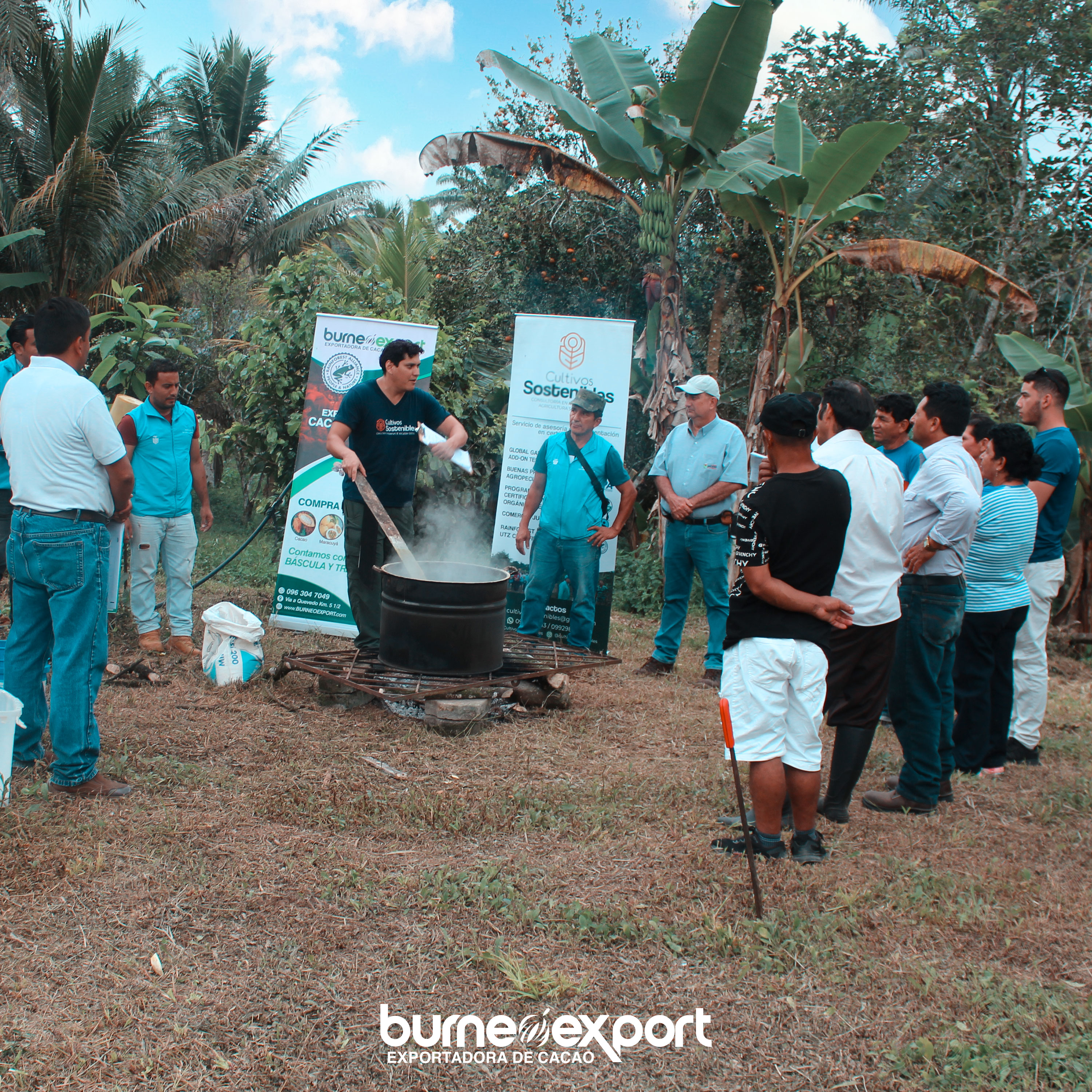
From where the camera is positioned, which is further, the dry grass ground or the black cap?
the black cap

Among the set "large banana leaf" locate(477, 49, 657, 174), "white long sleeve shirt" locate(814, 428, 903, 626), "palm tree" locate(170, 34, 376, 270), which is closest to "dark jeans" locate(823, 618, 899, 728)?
"white long sleeve shirt" locate(814, 428, 903, 626)

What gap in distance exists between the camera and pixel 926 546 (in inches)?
167

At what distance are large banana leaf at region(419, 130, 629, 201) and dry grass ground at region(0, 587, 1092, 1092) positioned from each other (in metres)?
6.42

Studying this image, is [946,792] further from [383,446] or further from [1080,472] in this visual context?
[1080,472]

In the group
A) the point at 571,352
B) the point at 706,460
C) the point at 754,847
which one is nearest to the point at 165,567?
the point at 571,352

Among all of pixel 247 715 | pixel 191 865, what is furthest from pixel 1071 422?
pixel 191 865

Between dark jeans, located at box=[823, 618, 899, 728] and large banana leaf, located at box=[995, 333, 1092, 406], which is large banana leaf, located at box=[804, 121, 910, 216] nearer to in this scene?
large banana leaf, located at box=[995, 333, 1092, 406]

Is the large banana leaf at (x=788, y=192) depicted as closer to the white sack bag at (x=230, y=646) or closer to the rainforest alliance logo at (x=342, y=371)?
the rainforest alliance logo at (x=342, y=371)

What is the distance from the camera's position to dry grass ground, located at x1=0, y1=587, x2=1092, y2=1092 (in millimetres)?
2518

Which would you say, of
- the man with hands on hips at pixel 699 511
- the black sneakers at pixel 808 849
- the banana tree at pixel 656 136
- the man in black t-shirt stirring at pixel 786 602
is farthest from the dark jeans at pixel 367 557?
the banana tree at pixel 656 136

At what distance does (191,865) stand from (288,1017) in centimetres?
108

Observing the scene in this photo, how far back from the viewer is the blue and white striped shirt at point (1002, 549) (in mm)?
4859

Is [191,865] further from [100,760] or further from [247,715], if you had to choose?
[247,715]

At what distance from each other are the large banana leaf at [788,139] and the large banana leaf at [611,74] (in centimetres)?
124
